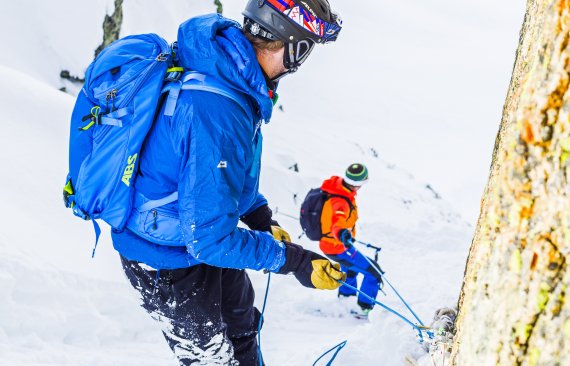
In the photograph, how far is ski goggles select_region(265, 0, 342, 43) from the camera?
8.45 feet

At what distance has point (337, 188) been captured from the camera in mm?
5781

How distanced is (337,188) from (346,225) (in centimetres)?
45

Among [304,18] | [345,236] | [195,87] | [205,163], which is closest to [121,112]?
[195,87]

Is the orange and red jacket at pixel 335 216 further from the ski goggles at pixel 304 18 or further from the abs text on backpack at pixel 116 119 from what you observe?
the abs text on backpack at pixel 116 119

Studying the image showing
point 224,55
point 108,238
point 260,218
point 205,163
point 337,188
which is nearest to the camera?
point 205,163

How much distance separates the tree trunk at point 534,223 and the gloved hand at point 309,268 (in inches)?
60.8

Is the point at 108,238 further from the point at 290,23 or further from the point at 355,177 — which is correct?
the point at 290,23

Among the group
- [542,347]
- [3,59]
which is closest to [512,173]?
[542,347]

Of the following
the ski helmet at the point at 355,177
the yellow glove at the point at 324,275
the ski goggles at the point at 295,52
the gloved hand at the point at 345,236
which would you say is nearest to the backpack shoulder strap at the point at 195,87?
the ski goggles at the point at 295,52

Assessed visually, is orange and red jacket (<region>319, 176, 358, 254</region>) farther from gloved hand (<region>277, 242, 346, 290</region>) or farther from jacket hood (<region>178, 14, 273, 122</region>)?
jacket hood (<region>178, 14, 273, 122</region>)

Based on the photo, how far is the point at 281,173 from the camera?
416 inches

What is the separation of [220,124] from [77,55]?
1447 centimetres

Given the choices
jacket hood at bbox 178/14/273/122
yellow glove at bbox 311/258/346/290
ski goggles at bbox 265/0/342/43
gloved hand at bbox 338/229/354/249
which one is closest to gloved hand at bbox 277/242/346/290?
yellow glove at bbox 311/258/346/290

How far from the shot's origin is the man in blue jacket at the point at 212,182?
230 cm
